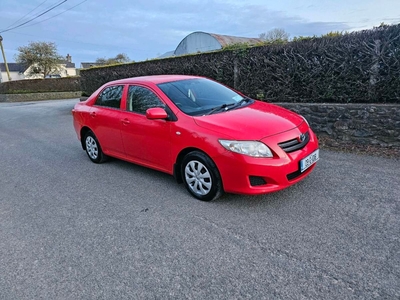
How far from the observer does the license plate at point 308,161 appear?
338cm

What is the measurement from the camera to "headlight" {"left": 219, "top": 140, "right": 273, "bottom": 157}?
10.3 ft

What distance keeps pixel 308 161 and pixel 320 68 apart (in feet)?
11.4

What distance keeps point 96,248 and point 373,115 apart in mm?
4974

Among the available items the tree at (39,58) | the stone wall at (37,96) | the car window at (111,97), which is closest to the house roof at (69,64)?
the tree at (39,58)

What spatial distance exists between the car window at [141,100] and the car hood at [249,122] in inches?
32.8

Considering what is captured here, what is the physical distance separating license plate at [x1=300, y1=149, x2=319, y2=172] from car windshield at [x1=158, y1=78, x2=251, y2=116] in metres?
1.21

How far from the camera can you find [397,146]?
497 cm

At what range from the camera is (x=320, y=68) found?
612cm

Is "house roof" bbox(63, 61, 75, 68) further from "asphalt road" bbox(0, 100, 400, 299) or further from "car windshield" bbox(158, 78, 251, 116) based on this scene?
"asphalt road" bbox(0, 100, 400, 299)

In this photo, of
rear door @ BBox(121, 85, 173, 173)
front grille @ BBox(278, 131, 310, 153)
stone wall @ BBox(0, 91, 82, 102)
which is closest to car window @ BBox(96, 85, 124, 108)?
rear door @ BBox(121, 85, 173, 173)

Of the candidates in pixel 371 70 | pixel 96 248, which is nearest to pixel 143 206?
pixel 96 248

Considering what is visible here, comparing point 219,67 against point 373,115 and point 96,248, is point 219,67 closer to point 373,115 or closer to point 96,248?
point 373,115

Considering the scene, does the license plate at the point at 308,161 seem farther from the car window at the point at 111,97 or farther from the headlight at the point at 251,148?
the car window at the point at 111,97

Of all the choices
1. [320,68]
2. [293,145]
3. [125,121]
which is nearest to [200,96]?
[125,121]
